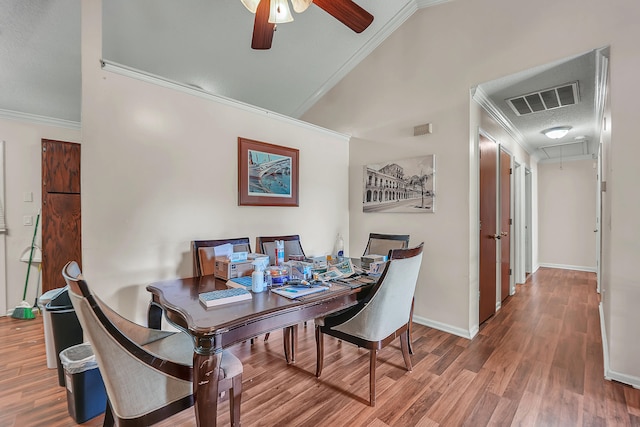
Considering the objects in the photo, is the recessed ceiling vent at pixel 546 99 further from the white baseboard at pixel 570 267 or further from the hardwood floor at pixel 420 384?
the white baseboard at pixel 570 267

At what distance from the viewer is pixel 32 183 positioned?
3379 mm

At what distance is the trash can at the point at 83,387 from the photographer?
1596 millimetres

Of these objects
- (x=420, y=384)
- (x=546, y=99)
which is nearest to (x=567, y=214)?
(x=546, y=99)

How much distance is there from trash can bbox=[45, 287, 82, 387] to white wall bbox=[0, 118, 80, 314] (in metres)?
2.07

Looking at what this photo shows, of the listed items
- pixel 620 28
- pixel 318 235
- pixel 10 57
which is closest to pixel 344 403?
pixel 318 235

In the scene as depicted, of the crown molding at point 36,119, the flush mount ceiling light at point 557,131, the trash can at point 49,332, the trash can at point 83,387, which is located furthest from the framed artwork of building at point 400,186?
the crown molding at point 36,119

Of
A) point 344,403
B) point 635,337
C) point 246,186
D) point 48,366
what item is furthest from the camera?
point 246,186

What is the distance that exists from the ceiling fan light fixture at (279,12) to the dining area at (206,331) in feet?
5.70

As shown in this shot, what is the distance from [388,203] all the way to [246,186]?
169 cm

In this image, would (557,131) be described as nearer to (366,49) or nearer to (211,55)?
(366,49)

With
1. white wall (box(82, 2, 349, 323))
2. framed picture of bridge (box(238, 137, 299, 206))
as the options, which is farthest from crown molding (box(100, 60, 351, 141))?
framed picture of bridge (box(238, 137, 299, 206))

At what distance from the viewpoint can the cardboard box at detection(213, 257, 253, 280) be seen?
1.98 metres

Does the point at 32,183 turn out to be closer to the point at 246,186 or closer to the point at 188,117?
the point at 188,117

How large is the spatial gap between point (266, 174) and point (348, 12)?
5.24 ft
